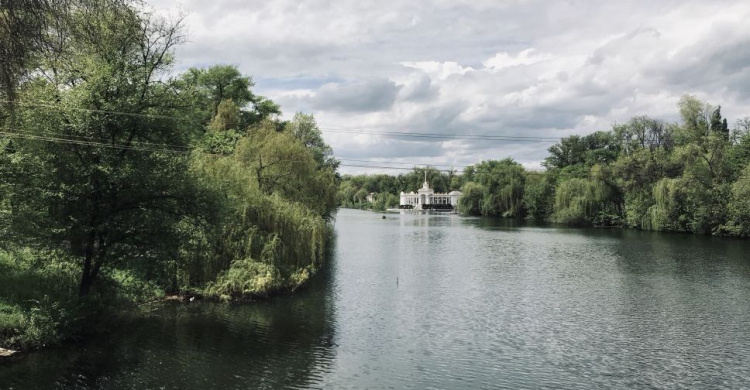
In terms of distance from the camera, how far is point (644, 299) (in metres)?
24.5

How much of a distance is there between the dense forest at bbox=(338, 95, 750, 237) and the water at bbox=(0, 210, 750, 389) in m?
21.1

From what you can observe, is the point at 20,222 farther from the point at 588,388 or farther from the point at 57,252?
the point at 588,388

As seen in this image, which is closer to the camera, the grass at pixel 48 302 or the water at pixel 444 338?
the water at pixel 444 338

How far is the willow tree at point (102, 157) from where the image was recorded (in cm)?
1609

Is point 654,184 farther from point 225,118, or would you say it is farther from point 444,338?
point 444,338

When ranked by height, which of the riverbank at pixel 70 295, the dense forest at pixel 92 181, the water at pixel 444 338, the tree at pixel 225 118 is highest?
the tree at pixel 225 118

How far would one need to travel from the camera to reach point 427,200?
166500 millimetres

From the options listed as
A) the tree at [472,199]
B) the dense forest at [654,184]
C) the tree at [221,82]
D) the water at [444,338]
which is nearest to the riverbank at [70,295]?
the water at [444,338]

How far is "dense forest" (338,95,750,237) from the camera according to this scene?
5805 cm

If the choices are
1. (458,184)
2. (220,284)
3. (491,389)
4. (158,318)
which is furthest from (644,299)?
(458,184)

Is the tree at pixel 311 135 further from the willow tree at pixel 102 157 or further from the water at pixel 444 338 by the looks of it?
the willow tree at pixel 102 157

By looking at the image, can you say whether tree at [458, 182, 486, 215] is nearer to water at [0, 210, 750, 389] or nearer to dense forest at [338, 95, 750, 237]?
dense forest at [338, 95, 750, 237]

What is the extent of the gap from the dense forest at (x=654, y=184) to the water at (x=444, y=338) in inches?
832

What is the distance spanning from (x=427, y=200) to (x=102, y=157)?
151955 mm
